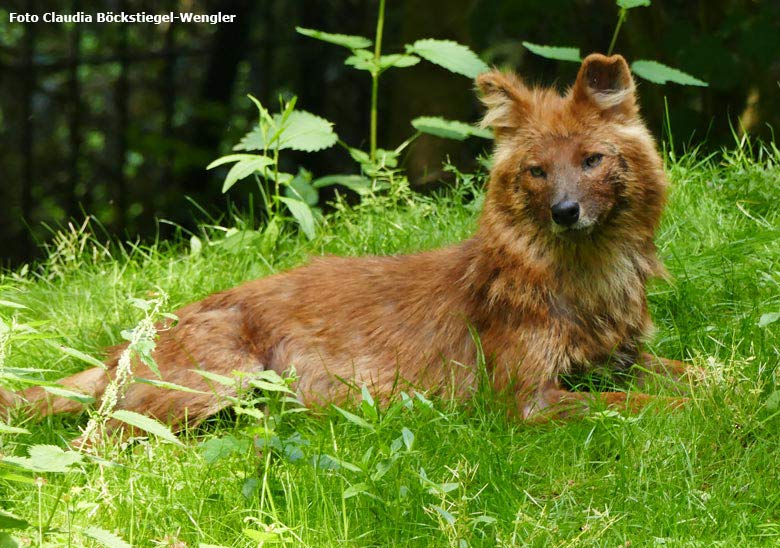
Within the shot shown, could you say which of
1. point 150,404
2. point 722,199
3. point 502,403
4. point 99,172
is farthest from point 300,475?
point 99,172

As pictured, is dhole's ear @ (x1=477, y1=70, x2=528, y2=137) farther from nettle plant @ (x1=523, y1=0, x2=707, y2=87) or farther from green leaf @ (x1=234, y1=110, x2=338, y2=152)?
green leaf @ (x1=234, y1=110, x2=338, y2=152)

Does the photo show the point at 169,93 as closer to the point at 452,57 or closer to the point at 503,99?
the point at 452,57

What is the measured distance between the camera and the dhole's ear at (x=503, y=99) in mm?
4934

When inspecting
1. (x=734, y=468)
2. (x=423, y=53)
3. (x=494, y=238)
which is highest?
(x=423, y=53)

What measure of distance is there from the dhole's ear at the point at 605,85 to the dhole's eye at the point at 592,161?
28cm

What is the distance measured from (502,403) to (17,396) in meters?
2.05

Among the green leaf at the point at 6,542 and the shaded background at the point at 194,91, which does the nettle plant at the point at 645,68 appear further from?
the green leaf at the point at 6,542

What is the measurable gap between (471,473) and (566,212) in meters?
1.35

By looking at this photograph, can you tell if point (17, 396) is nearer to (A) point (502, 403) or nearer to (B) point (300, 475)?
(B) point (300, 475)

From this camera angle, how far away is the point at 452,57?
20.2 feet

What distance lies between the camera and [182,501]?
3641 millimetres

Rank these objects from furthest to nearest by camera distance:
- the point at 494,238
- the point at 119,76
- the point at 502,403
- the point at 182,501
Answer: the point at 119,76 → the point at 494,238 → the point at 502,403 → the point at 182,501

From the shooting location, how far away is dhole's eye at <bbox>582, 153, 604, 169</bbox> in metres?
4.64

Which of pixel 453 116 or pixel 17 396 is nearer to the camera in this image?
pixel 17 396
